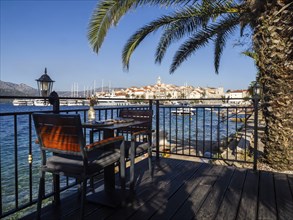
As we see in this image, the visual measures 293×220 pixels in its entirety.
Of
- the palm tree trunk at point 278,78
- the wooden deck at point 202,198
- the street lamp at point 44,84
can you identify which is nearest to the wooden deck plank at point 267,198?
the wooden deck at point 202,198

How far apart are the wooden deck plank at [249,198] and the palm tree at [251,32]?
93cm

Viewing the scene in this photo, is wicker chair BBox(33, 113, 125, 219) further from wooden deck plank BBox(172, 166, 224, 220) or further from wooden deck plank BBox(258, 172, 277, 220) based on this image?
wooden deck plank BBox(258, 172, 277, 220)

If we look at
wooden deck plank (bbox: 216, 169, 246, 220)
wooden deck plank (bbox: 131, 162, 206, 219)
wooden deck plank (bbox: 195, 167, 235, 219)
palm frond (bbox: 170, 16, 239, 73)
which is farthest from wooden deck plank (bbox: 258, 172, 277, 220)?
palm frond (bbox: 170, 16, 239, 73)

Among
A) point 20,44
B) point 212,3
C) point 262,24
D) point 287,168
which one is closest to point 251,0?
point 262,24

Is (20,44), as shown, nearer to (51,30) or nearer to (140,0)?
(51,30)

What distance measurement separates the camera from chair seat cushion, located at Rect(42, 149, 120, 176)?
5.65 ft

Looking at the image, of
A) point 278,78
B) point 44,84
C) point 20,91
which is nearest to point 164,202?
point 44,84

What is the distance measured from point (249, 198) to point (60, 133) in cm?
200

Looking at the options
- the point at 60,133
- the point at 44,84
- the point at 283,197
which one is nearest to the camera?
the point at 60,133

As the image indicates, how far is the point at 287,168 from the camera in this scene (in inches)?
137

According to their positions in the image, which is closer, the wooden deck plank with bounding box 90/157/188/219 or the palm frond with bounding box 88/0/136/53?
the wooden deck plank with bounding box 90/157/188/219

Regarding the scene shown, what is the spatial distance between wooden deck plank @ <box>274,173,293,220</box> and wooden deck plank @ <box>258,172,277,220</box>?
0.15 ft

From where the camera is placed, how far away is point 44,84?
9.34ft

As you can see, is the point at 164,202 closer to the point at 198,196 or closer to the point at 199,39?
the point at 198,196
